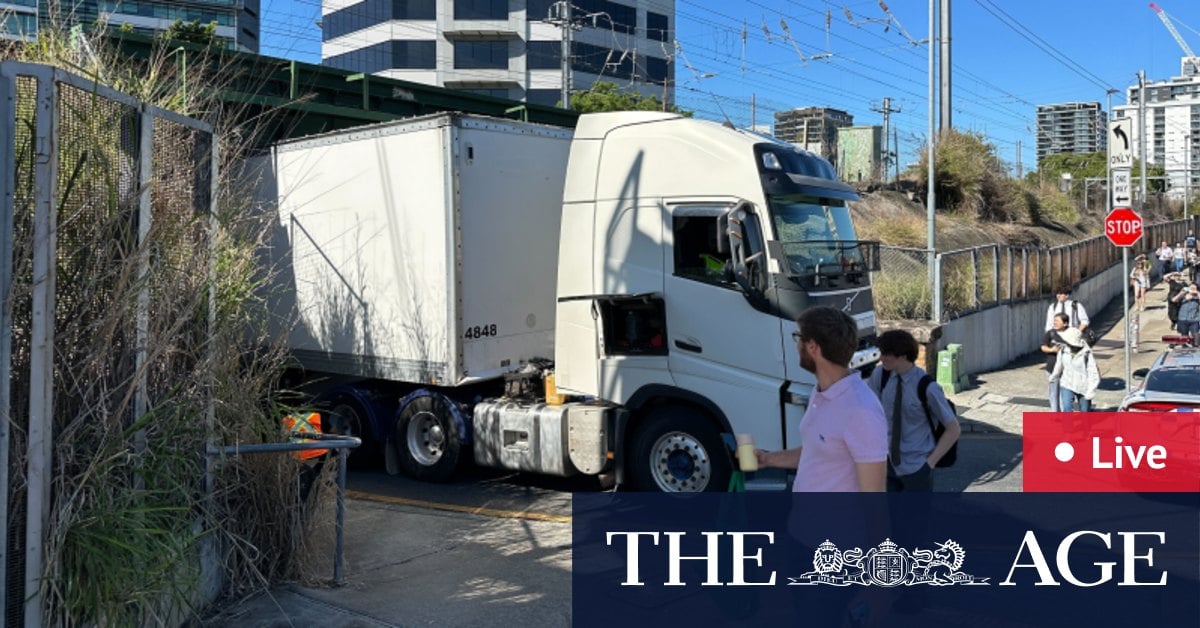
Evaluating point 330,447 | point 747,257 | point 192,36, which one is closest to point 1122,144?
point 747,257

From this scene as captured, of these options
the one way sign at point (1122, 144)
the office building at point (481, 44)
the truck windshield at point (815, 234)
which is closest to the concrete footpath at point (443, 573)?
the truck windshield at point (815, 234)

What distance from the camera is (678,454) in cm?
858

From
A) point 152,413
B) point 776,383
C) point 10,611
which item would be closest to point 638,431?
point 776,383

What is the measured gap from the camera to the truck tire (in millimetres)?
8359

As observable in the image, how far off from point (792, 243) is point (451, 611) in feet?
13.7

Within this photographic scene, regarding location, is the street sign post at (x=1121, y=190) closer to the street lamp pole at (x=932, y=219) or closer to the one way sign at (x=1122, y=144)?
the one way sign at (x=1122, y=144)

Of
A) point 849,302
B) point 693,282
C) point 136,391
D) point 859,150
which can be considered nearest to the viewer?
point 136,391

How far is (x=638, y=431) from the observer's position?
884 cm

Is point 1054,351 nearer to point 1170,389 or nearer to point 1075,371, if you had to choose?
point 1075,371

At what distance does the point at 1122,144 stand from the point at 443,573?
45.7 feet

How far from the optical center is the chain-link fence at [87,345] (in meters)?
4.17

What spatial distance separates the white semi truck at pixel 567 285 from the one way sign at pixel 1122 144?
874 centimetres

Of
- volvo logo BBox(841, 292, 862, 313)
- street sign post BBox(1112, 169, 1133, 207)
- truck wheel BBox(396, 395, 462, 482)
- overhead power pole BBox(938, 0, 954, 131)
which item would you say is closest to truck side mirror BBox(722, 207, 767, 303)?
volvo logo BBox(841, 292, 862, 313)

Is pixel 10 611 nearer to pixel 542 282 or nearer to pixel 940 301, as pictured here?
pixel 542 282
